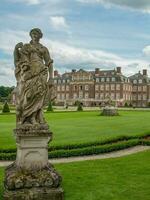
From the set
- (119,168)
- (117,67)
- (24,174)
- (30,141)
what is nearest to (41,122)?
(30,141)

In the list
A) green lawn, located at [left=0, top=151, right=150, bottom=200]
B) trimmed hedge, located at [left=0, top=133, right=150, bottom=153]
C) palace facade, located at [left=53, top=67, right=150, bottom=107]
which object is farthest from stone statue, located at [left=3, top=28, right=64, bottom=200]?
palace facade, located at [left=53, top=67, right=150, bottom=107]

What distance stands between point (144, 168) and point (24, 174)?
199 inches

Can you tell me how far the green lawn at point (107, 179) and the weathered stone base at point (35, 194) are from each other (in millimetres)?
430

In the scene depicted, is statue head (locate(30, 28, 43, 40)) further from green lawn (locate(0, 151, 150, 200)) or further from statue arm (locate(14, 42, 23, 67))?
green lawn (locate(0, 151, 150, 200))

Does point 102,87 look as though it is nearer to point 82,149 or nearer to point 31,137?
point 82,149

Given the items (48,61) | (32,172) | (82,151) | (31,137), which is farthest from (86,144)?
(31,137)

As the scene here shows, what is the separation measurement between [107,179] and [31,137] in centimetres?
308

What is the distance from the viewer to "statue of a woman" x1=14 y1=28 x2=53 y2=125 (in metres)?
8.45

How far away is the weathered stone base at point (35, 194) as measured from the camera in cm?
800

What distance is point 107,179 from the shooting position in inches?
412

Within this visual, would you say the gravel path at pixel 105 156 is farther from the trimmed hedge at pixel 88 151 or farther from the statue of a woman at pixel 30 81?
the statue of a woman at pixel 30 81

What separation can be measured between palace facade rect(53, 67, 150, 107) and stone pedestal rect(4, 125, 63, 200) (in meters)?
98.5

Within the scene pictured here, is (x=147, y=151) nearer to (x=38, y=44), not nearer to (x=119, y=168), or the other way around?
(x=119, y=168)

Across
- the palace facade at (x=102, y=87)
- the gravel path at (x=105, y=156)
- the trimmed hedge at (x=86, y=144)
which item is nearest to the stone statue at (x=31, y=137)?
the gravel path at (x=105, y=156)
